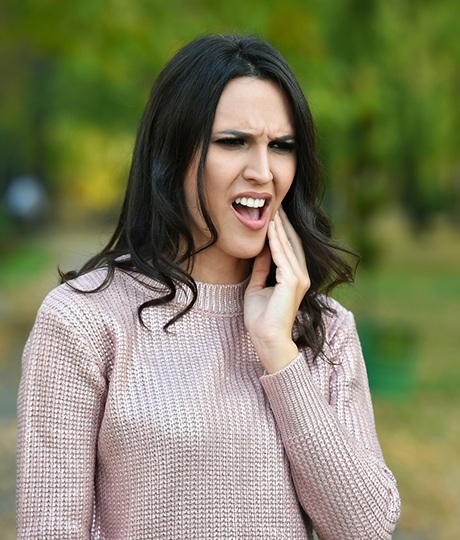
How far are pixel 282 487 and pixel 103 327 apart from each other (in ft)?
1.75

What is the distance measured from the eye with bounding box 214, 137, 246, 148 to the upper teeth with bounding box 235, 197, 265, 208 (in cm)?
12

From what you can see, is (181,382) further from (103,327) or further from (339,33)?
(339,33)

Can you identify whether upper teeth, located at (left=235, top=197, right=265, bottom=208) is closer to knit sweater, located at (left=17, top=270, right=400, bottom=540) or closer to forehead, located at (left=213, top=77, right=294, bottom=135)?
forehead, located at (left=213, top=77, right=294, bottom=135)

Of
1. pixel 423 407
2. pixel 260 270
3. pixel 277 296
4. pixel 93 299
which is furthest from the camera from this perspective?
pixel 423 407

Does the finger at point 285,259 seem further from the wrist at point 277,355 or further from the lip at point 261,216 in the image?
the wrist at point 277,355

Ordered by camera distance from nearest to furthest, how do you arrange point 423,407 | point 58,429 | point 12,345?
point 58,429, point 423,407, point 12,345

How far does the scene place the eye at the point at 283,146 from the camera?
2.38 meters

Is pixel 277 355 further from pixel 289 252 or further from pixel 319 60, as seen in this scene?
pixel 319 60

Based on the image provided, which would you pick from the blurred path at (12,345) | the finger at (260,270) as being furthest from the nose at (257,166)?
the blurred path at (12,345)

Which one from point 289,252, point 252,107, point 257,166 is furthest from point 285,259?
point 252,107

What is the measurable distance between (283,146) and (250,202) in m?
0.17

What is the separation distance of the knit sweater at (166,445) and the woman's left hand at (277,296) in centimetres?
6

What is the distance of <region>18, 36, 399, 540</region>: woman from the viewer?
7.07 ft

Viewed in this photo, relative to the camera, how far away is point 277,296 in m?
2.38
